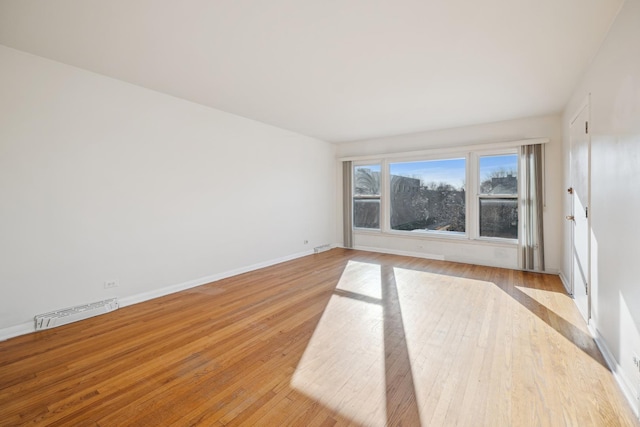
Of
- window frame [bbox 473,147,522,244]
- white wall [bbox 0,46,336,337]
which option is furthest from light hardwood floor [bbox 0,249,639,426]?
window frame [bbox 473,147,522,244]

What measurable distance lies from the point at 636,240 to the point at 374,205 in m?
5.02

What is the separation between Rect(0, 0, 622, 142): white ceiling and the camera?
2.04 meters

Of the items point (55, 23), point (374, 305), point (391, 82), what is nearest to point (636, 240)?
point (374, 305)

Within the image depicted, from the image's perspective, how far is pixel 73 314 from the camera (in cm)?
291

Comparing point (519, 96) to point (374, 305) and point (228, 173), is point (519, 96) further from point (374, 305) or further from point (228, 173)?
point (228, 173)

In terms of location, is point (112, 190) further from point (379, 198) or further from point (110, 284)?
point (379, 198)

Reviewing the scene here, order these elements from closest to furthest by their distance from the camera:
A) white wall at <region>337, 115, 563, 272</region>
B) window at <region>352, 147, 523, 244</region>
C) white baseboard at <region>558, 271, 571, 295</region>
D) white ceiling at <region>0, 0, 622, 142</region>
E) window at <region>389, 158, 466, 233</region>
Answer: white ceiling at <region>0, 0, 622, 142</region>
white baseboard at <region>558, 271, 571, 295</region>
white wall at <region>337, 115, 563, 272</region>
window at <region>352, 147, 523, 244</region>
window at <region>389, 158, 466, 233</region>

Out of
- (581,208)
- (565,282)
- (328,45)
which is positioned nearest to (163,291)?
(328,45)

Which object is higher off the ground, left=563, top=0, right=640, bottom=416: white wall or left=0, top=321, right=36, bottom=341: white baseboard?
left=563, top=0, right=640, bottom=416: white wall

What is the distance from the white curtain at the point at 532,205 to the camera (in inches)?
181

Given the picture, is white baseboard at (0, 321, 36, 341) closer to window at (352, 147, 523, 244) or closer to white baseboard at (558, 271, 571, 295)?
window at (352, 147, 523, 244)

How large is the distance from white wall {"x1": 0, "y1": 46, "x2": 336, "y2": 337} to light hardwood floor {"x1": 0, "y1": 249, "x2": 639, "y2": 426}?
50cm

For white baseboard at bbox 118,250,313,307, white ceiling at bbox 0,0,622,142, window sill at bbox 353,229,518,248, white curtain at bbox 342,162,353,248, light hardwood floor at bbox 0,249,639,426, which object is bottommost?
light hardwood floor at bbox 0,249,639,426

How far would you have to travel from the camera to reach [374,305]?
3305mm
